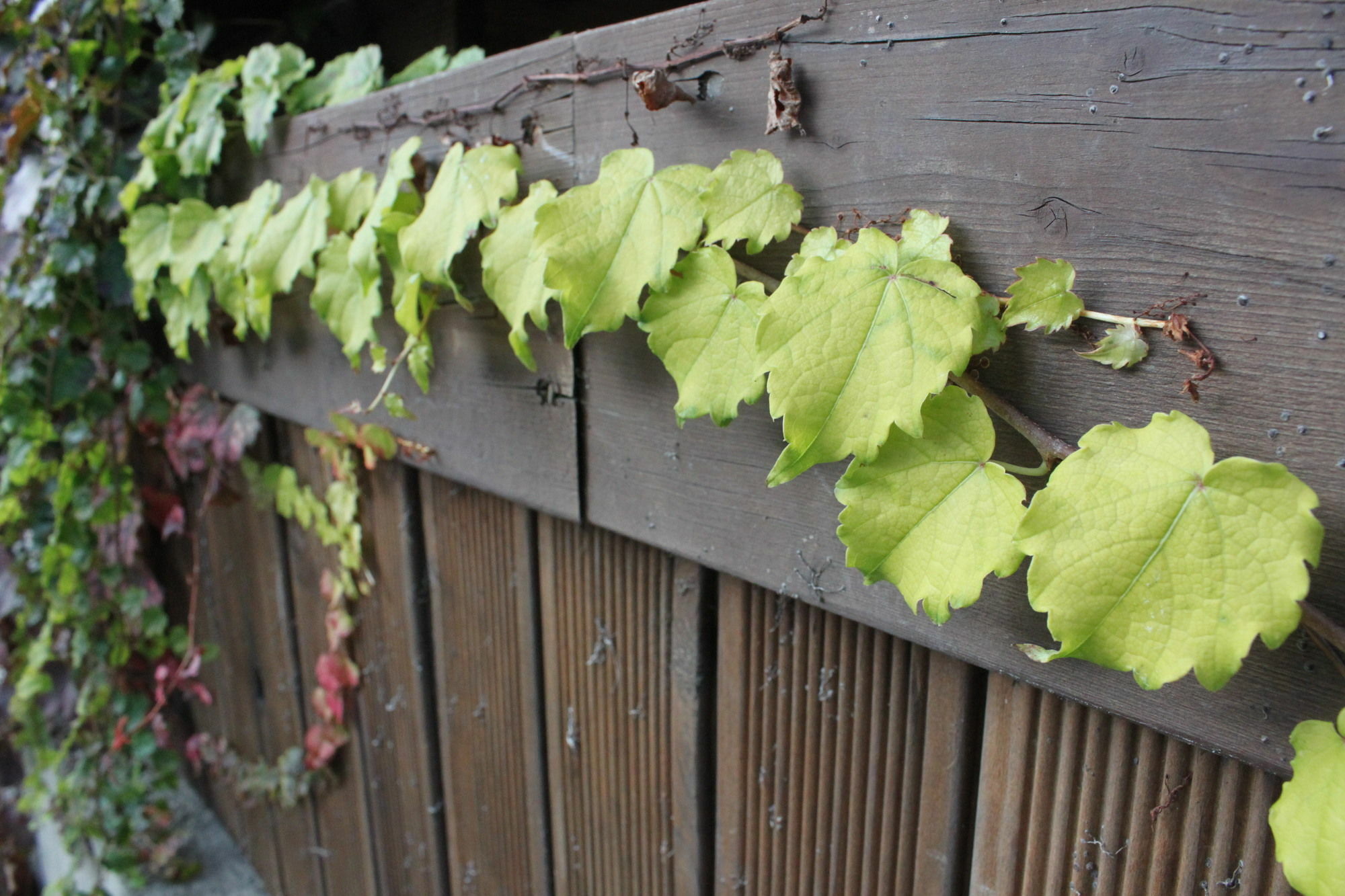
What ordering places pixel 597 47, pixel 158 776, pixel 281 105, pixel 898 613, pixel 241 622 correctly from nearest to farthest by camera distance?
pixel 898 613 < pixel 597 47 < pixel 281 105 < pixel 241 622 < pixel 158 776

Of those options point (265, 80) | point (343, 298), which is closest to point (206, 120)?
point (265, 80)

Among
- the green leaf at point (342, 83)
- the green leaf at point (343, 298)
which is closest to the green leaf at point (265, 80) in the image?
the green leaf at point (342, 83)

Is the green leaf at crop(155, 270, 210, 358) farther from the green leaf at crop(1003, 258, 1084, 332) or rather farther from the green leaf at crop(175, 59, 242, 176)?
the green leaf at crop(1003, 258, 1084, 332)

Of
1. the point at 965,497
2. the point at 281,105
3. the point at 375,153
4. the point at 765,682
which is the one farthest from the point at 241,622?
the point at 965,497

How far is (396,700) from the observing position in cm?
156

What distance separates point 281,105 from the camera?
56.6 inches

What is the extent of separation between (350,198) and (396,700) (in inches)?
34.2

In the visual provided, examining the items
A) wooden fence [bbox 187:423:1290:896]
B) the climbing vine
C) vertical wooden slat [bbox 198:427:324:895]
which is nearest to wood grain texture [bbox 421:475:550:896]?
wooden fence [bbox 187:423:1290:896]

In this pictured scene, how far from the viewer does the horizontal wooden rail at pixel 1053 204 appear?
49cm

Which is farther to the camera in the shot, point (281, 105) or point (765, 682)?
point (281, 105)

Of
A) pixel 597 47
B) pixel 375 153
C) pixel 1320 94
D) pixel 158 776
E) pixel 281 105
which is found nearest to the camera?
pixel 1320 94

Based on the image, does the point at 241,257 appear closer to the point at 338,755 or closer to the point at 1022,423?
the point at 338,755

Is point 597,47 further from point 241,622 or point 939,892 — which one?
point 241,622

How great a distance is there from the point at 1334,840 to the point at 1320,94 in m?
0.40
